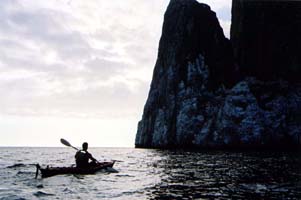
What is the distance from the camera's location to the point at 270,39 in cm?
10338

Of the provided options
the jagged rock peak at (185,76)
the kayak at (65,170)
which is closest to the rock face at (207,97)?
the jagged rock peak at (185,76)

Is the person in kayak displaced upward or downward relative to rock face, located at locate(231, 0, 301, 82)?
downward

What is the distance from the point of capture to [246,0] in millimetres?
108875

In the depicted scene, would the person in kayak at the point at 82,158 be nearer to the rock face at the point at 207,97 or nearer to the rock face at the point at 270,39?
the rock face at the point at 207,97

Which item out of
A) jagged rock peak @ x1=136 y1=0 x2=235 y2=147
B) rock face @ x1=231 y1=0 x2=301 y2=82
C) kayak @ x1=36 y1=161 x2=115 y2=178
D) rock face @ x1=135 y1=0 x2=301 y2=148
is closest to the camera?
kayak @ x1=36 y1=161 x2=115 y2=178

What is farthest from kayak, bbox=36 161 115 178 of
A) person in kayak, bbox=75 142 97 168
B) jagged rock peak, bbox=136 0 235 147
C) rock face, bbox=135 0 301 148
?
jagged rock peak, bbox=136 0 235 147

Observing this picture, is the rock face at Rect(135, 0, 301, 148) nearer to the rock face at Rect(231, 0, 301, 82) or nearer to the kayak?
the rock face at Rect(231, 0, 301, 82)

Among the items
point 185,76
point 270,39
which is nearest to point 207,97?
point 185,76

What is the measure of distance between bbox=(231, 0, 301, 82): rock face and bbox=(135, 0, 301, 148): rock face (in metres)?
1.75

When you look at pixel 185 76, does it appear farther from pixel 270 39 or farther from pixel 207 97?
pixel 270 39

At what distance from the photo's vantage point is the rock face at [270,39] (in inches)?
3895

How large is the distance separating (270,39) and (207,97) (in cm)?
2600

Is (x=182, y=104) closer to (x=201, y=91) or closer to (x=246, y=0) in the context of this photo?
(x=201, y=91)

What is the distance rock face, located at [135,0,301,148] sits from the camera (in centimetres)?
8731
